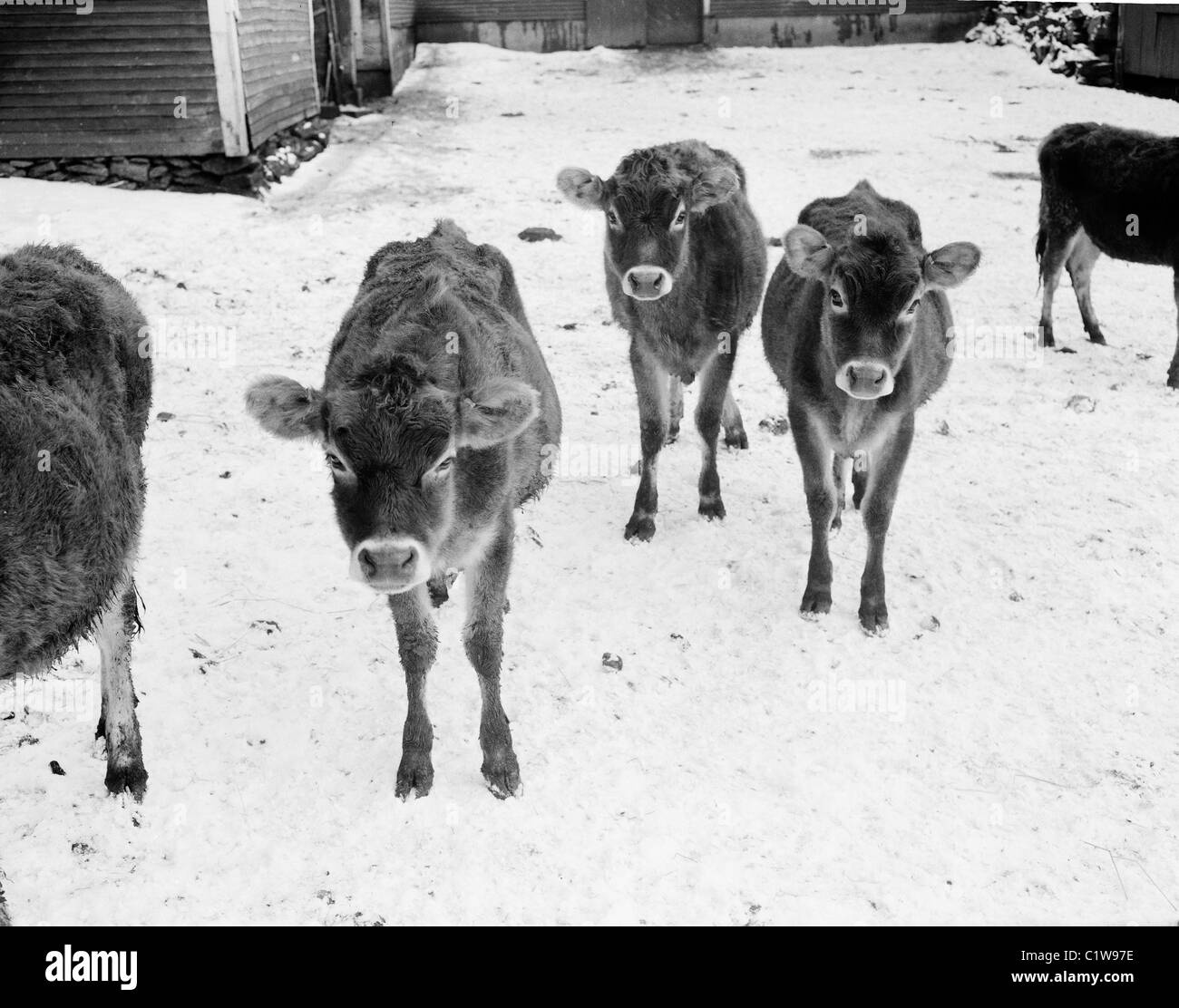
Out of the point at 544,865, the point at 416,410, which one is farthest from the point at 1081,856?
the point at 416,410

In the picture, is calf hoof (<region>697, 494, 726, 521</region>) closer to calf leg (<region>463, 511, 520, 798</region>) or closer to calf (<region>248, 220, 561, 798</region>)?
calf (<region>248, 220, 561, 798</region>)

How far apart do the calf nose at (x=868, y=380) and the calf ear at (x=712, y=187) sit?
202 centimetres

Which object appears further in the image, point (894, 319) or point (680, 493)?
point (680, 493)

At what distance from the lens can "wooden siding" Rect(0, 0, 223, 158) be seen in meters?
12.5

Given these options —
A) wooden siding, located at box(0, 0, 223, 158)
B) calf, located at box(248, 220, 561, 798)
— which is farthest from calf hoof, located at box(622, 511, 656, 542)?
wooden siding, located at box(0, 0, 223, 158)

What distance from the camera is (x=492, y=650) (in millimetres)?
4531

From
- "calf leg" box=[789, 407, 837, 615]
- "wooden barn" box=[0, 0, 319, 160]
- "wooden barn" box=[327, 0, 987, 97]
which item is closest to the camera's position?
"calf leg" box=[789, 407, 837, 615]

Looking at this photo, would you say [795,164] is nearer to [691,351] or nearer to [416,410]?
[691,351]

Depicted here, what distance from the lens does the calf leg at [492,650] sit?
448cm

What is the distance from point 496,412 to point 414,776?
1.73 m

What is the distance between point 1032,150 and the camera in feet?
54.0

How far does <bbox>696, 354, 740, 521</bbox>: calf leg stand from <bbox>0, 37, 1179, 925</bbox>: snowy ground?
0.17 m

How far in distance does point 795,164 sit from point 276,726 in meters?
13.5

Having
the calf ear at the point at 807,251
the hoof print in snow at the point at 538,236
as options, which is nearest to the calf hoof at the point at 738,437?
the calf ear at the point at 807,251
